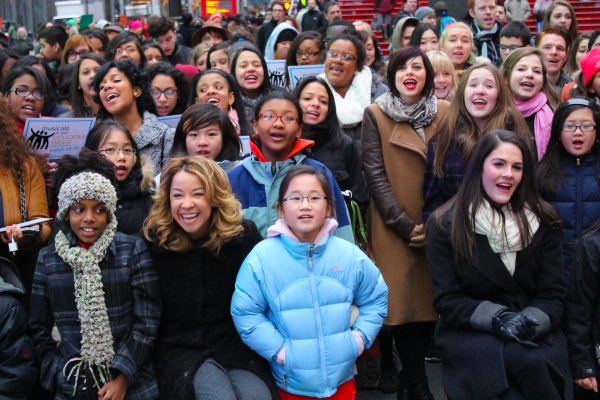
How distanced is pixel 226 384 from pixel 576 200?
2.21 metres

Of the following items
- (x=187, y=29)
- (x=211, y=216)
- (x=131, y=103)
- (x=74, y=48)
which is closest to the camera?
(x=211, y=216)

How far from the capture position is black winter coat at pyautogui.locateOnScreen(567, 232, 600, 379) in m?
4.08

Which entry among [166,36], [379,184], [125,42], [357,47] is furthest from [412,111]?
[166,36]

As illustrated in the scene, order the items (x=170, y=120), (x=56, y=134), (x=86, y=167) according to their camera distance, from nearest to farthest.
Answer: (x=86, y=167)
(x=56, y=134)
(x=170, y=120)

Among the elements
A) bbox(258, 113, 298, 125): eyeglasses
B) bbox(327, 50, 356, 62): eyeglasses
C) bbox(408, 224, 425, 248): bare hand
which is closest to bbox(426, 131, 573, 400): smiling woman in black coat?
bbox(408, 224, 425, 248): bare hand

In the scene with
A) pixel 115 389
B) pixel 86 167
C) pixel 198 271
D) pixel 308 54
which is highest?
pixel 308 54

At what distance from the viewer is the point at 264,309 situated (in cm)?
399

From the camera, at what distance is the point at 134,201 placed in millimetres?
4688

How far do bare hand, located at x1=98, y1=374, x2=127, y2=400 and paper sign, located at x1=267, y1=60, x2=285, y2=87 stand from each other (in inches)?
159

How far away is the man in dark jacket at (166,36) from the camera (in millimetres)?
9602

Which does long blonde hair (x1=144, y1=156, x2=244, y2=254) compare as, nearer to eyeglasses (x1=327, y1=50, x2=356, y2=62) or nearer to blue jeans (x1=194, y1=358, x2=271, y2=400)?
blue jeans (x1=194, y1=358, x2=271, y2=400)

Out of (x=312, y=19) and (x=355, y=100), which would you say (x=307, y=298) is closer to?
(x=355, y=100)

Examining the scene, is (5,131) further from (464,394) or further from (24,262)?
(464,394)

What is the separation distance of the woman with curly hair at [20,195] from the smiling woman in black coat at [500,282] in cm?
232
